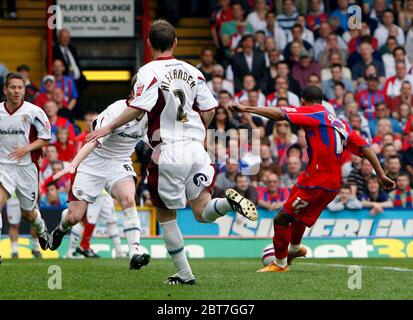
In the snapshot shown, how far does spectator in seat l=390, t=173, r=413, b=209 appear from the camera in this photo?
2095 centimetres

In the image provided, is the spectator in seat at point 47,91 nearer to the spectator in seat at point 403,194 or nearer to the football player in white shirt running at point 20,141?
the spectator in seat at point 403,194

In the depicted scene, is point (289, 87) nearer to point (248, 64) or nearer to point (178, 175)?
point (248, 64)

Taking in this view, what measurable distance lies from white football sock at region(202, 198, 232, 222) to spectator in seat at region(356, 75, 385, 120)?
13.1 m

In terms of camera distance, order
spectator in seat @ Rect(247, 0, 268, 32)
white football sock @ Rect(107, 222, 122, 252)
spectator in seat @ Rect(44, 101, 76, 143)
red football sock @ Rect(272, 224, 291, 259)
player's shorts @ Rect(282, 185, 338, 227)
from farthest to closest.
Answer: spectator in seat @ Rect(247, 0, 268, 32) < spectator in seat @ Rect(44, 101, 76, 143) < white football sock @ Rect(107, 222, 122, 252) < red football sock @ Rect(272, 224, 291, 259) < player's shorts @ Rect(282, 185, 338, 227)

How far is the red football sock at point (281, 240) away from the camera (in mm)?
12945

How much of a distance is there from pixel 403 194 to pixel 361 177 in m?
0.81

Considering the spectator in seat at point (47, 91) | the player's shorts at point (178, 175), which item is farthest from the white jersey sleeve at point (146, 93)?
the spectator in seat at point (47, 91)

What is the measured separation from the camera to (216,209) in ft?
34.8

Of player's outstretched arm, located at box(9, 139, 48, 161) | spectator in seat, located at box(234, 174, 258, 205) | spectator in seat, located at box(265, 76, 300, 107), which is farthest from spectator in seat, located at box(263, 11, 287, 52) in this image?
player's outstretched arm, located at box(9, 139, 48, 161)

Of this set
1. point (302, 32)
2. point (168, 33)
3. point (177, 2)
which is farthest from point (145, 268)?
point (177, 2)

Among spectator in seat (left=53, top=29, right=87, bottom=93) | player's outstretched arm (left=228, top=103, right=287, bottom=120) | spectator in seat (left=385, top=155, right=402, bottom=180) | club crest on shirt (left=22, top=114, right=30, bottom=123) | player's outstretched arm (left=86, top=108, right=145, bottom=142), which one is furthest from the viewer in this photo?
spectator in seat (left=53, top=29, right=87, bottom=93)

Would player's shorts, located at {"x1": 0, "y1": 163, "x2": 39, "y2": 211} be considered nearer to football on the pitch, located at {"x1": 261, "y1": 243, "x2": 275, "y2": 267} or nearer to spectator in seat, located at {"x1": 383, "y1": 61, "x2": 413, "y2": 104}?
football on the pitch, located at {"x1": 261, "y1": 243, "x2": 275, "y2": 267}

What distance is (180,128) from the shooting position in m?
10.7
